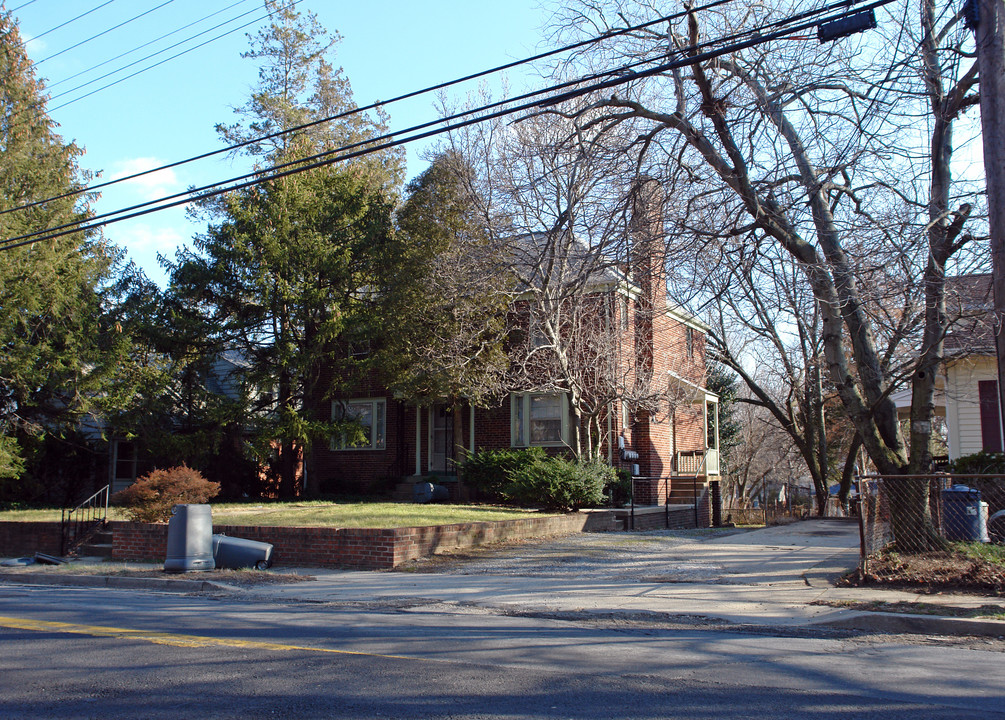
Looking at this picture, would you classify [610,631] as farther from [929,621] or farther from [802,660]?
[929,621]

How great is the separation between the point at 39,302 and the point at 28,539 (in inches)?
303

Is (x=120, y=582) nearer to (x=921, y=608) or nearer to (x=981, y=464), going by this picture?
(x=921, y=608)

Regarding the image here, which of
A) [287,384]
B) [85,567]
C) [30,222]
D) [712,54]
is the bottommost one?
[85,567]

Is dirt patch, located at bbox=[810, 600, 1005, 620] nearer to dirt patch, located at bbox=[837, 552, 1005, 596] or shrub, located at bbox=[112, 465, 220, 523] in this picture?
dirt patch, located at bbox=[837, 552, 1005, 596]

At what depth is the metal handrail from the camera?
642 inches

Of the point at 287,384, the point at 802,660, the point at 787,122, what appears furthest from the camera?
the point at 287,384

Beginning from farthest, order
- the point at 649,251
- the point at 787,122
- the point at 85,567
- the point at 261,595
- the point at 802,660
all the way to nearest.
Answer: the point at 85,567 → the point at 649,251 → the point at 787,122 → the point at 261,595 → the point at 802,660

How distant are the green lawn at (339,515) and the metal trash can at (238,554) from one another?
1688 millimetres

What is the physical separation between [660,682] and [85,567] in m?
11.9

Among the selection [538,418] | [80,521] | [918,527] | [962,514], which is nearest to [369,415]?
[538,418]

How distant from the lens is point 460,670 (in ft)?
19.8

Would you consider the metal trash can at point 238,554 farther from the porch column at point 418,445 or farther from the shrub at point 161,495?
the porch column at point 418,445

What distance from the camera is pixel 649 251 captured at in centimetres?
1269

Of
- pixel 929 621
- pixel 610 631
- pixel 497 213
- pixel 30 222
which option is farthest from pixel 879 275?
pixel 30 222
